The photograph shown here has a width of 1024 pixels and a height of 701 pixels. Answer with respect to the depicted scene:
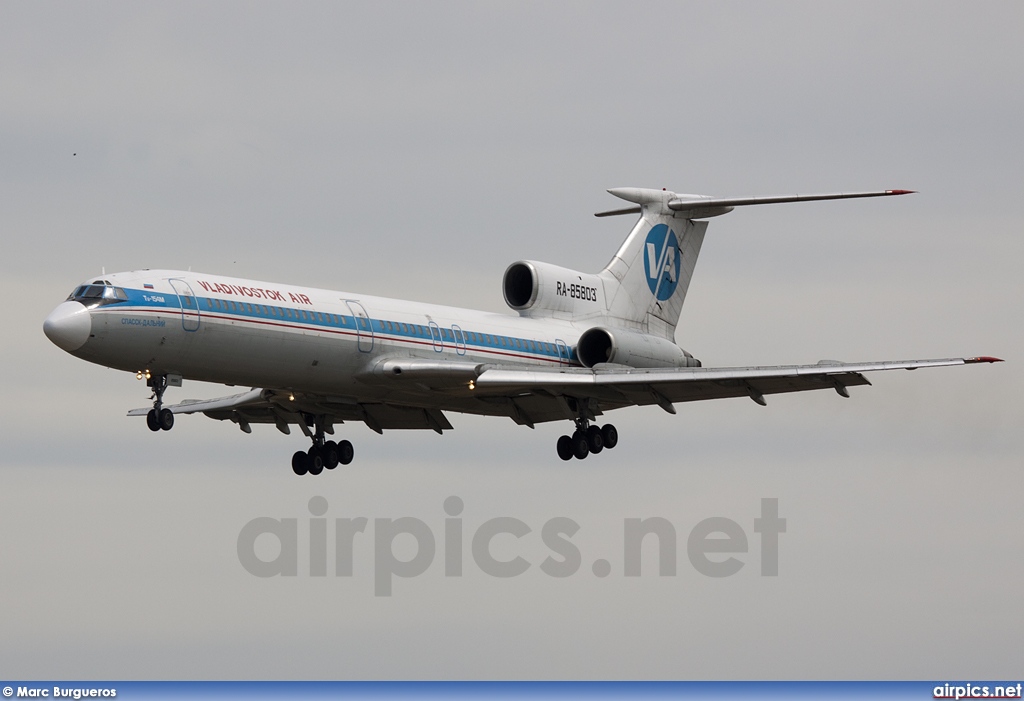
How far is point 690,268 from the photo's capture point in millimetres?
48188

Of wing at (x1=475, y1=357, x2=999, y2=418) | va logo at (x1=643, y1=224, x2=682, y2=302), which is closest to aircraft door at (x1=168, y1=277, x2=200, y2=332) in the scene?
wing at (x1=475, y1=357, x2=999, y2=418)

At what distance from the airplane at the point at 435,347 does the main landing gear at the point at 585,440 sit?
0.03m

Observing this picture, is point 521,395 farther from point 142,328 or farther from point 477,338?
point 142,328

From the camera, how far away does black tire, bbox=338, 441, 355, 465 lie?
4284 cm

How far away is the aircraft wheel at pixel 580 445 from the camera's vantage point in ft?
138

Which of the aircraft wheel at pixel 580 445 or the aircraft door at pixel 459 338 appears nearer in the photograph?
the aircraft door at pixel 459 338

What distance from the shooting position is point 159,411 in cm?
3538

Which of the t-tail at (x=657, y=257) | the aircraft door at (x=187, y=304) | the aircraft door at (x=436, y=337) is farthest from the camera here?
the t-tail at (x=657, y=257)

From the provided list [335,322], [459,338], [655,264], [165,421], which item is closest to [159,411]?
[165,421]

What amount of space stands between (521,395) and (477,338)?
1.65 m

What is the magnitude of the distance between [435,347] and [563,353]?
4321 millimetres

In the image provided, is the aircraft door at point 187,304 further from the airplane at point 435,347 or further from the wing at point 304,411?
the wing at point 304,411

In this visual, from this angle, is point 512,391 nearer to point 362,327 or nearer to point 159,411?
point 362,327

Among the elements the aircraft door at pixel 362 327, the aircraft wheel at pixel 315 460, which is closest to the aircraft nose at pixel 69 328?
the aircraft door at pixel 362 327
